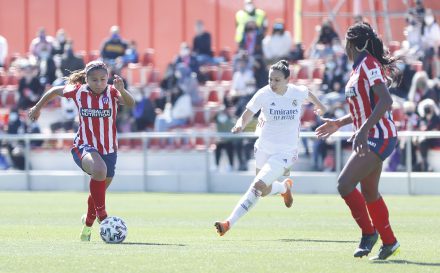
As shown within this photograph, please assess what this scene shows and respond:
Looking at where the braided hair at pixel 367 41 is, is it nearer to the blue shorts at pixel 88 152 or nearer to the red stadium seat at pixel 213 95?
the blue shorts at pixel 88 152

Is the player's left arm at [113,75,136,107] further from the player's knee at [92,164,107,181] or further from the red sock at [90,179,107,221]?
the red sock at [90,179,107,221]

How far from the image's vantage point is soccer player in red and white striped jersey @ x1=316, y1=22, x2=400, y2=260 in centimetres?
1136

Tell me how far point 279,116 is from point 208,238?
2.05 m

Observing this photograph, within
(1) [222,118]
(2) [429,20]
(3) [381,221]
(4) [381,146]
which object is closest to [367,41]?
(4) [381,146]

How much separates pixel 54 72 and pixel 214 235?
1878 cm

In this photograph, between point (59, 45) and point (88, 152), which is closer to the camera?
point (88, 152)

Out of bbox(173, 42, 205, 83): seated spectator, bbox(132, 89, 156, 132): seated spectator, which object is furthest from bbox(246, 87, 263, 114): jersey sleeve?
bbox(173, 42, 205, 83): seated spectator

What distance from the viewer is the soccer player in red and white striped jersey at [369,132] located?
1136 cm

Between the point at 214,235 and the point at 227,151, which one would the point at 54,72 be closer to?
the point at 227,151

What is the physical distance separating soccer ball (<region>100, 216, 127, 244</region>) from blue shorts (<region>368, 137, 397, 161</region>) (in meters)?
3.44

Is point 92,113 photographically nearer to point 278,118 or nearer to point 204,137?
point 278,118

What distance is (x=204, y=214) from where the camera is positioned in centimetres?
1958

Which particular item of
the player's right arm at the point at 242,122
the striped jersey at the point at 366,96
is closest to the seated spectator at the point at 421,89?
the player's right arm at the point at 242,122

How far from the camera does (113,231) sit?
1366cm
